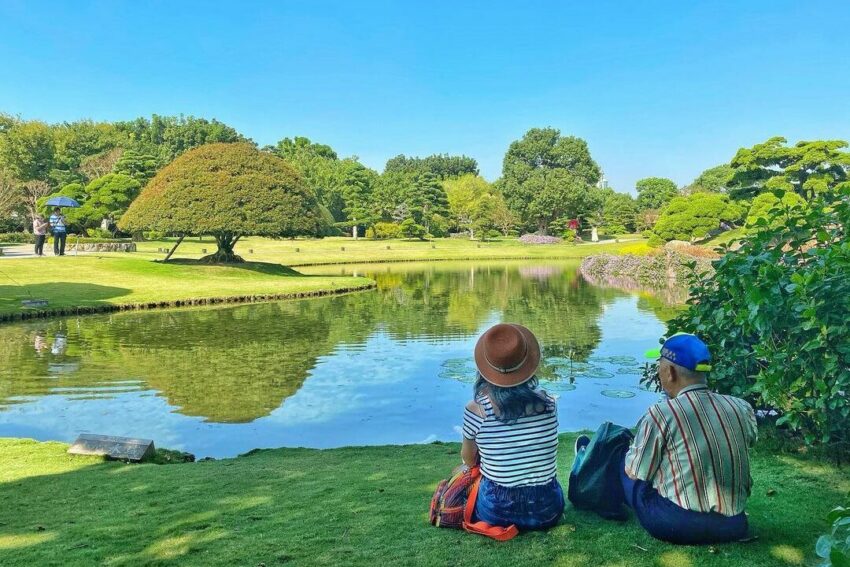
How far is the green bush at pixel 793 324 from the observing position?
14.4 ft

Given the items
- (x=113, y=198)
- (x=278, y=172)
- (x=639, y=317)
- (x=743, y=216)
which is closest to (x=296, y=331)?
(x=639, y=317)

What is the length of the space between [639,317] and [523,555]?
661 inches

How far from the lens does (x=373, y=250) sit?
54750mm

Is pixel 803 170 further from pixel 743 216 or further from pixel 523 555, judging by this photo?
pixel 523 555

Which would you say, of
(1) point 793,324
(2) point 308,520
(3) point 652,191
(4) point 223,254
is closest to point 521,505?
(2) point 308,520

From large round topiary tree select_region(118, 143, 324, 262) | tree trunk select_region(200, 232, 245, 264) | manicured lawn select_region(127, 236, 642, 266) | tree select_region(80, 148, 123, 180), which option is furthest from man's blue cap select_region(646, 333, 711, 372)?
tree select_region(80, 148, 123, 180)

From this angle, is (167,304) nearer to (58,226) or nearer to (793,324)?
(58,226)

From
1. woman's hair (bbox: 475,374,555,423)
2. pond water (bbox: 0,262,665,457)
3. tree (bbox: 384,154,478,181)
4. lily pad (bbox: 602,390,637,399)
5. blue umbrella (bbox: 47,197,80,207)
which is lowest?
pond water (bbox: 0,262,665,457)

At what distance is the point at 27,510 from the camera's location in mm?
4633

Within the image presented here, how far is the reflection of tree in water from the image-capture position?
36.1 feet

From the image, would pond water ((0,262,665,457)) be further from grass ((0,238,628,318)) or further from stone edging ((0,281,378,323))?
grass ((0,238,628,318))

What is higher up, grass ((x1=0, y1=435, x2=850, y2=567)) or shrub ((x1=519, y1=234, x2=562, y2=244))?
shrub ((x1=519, y1=234, x2=562, y2=244))

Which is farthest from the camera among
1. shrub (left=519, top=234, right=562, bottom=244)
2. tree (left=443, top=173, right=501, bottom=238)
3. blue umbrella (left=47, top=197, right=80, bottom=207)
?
tree (left=443, top=173, right=501, bottom=238)

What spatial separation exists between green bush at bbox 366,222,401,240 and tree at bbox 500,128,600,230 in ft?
50.4
